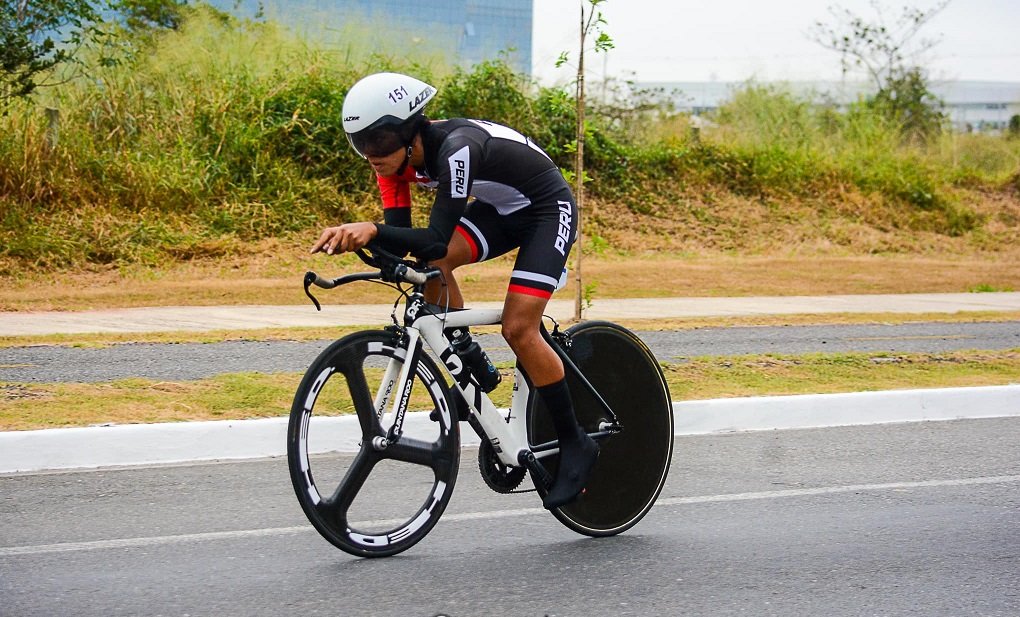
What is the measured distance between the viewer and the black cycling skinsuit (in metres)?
4.43

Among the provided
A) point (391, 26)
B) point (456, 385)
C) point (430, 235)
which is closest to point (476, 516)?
point (456, 385)

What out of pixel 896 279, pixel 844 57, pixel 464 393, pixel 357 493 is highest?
pixel 844 57

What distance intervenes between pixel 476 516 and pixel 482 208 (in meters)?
1.42

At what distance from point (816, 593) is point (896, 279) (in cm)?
1441

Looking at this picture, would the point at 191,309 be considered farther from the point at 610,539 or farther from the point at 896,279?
the point at 896,279

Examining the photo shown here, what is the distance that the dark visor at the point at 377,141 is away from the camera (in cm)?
449

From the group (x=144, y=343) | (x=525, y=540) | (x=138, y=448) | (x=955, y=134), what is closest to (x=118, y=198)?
(x=144, y=343)

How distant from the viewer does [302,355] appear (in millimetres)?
9758

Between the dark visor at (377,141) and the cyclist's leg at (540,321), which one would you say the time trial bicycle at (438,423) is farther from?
the dark visor at (377,141)

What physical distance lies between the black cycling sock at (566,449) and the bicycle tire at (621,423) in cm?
6

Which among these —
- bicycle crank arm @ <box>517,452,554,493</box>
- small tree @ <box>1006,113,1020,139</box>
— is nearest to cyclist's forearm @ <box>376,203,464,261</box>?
bicycle crank arm @ <box>517,452,554,493</box>

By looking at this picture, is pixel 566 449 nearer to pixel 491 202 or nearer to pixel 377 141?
pixel 491 202

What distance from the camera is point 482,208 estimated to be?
508 centimetres

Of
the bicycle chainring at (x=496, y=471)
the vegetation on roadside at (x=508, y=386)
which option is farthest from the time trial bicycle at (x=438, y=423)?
the vegetation on roadside at (x=508, y=386)
